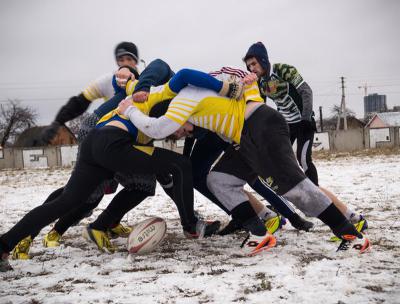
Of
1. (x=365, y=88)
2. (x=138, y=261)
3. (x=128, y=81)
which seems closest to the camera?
(x=138, y=261)

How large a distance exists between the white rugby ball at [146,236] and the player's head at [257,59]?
6.25 feet

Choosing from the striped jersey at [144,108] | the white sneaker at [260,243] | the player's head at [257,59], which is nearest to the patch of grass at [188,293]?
the white sneaker at [260,243]

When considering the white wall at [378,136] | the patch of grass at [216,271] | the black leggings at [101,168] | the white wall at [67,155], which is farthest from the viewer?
the white wall at [67,155]

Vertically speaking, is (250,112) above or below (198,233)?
above

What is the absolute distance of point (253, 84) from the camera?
11.3 feet

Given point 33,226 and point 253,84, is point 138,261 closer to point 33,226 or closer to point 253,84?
point 33,226

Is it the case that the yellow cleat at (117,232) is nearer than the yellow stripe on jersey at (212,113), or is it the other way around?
the yellow stripe on jersey at (212,113)

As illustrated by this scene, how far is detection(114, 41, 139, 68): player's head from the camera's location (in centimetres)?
406

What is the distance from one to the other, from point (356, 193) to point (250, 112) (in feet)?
13.1

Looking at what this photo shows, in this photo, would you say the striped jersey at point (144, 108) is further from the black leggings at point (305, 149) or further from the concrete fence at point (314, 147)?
the concrete fence at point (314, 147)

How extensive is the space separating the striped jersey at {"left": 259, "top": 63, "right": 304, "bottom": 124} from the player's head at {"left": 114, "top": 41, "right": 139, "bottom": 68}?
1.51 m

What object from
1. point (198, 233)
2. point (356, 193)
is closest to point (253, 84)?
point (198, 233)

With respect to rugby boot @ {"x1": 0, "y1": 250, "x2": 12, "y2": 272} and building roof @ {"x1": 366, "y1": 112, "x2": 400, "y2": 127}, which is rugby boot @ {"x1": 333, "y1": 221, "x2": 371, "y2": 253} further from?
building roof @ {"x1": 366, "y1": 112, "x2": 400, "y2": 127}

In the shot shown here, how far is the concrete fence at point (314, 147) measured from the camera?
24.1 m
